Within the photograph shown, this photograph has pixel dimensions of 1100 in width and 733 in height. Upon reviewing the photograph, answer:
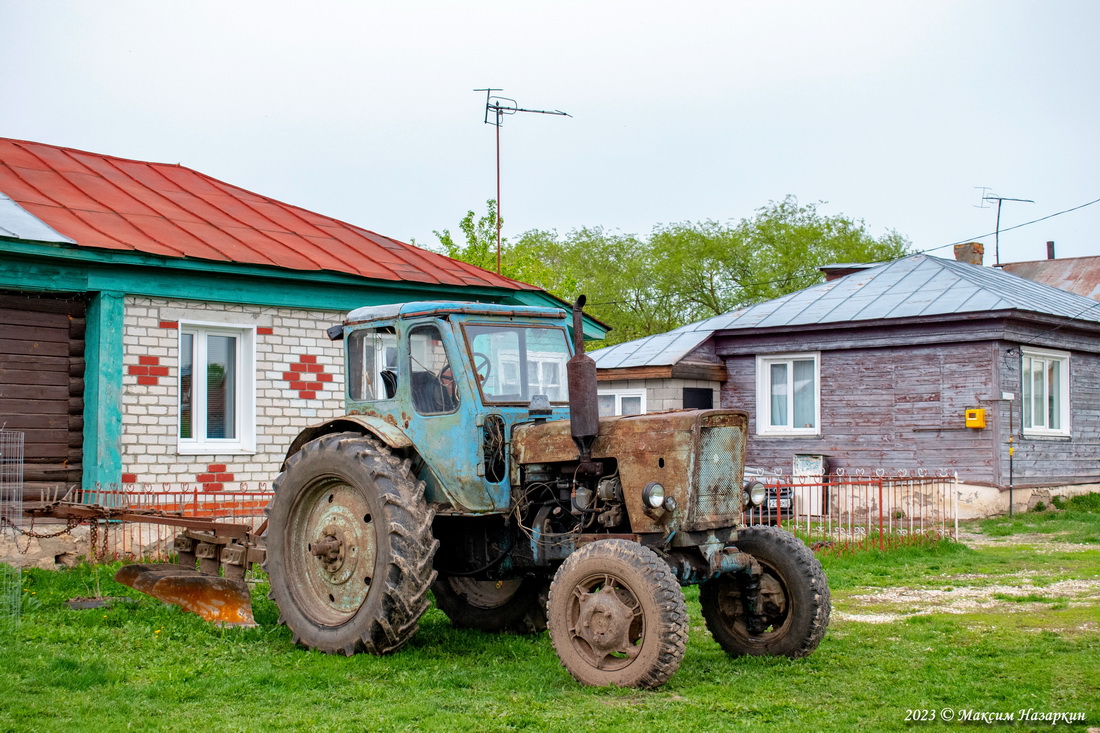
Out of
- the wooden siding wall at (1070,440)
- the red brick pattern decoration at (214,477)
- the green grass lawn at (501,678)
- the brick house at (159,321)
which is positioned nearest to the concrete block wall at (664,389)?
the wooden siding wall at (1070,440)

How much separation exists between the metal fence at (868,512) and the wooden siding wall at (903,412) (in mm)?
351

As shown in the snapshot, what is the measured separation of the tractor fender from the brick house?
154 inches

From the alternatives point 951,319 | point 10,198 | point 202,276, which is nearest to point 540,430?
point 202,276

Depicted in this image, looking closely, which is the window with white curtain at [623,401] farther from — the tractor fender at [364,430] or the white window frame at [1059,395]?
the tractor fender at [364,430]

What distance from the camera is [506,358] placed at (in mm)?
7512

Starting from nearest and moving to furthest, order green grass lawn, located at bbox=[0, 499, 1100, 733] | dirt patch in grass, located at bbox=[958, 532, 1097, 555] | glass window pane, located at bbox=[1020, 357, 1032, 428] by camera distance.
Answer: green grass lawn, located at bbox=[0, 499, 1100, 733], dirt patch in grass, located at bbox=[958, 532, 1097, 555], glass window pane, located at bbox=[1020, 357, 1032, 428]

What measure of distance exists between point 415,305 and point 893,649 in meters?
3.91

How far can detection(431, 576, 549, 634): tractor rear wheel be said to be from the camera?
8045 millimetres

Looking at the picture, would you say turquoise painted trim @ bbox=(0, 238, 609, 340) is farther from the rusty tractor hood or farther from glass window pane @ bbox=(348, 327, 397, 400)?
the rusty tractor hood

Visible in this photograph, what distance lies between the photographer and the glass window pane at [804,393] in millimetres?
19000

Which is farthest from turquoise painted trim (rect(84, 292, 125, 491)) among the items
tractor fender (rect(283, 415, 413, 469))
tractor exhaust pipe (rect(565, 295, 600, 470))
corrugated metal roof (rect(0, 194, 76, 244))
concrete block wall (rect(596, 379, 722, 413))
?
concrete block wall (rect(596, 379, 722, 413))

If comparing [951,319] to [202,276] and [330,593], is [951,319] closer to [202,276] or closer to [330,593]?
[202,276]

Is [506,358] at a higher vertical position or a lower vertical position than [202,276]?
lower

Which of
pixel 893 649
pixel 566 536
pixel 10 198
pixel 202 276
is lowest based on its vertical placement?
pixel 893 649
